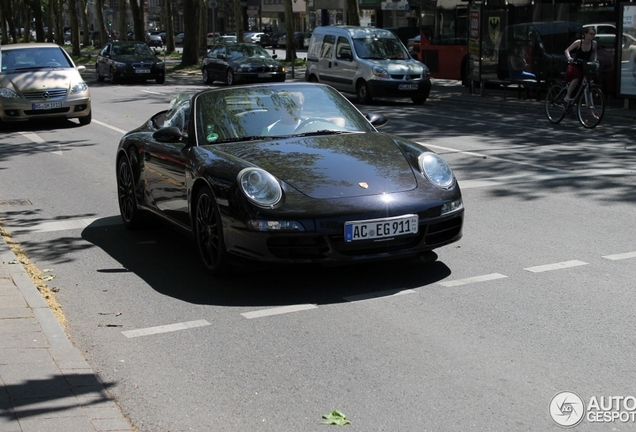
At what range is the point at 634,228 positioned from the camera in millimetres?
8625

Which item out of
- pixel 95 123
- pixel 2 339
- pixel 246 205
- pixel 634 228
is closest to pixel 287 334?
pixel 246 205

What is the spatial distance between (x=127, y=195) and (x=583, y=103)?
36.6ft

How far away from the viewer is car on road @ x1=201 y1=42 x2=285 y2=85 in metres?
33.1

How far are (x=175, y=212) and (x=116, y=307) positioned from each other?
155 cm

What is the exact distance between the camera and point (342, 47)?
26.2 m

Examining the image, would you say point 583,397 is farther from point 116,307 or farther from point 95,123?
point 95,123

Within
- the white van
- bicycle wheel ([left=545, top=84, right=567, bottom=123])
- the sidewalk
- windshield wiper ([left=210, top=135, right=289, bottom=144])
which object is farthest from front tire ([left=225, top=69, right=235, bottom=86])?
the sidewalk

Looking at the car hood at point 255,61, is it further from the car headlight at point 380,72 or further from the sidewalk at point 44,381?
the sidewalk at point 44,381

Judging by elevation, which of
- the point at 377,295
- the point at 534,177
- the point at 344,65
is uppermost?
the point at 344,65

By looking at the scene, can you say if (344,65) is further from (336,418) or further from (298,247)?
(336,418)

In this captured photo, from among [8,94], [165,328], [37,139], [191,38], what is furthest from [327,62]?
[191,38]

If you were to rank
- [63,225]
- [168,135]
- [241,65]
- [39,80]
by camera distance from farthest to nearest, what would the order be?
[241,65] → [39,80] → [63,225] → [168,135]

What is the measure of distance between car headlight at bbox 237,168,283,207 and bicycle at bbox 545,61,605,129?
11.9m

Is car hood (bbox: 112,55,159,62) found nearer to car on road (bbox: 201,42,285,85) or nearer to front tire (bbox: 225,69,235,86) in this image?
car on road (bbox: 201,42,285,85)
